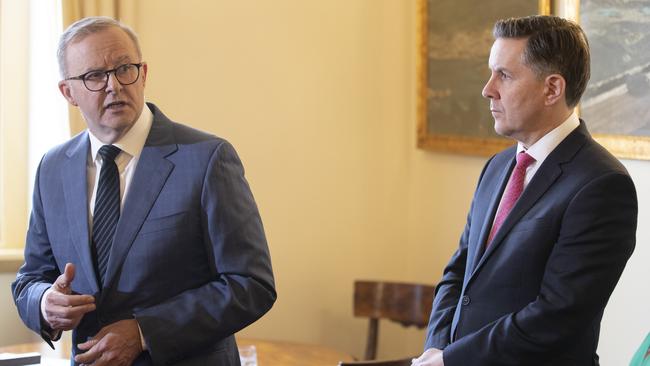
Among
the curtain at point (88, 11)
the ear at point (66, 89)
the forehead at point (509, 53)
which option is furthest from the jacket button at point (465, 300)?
the curtain at point (88, 11)

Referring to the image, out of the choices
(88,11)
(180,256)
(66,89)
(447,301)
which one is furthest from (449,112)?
(180,256)

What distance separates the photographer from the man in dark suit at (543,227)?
229cm

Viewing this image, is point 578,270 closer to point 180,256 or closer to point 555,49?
point 555,49

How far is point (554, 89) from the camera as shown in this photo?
243 cm

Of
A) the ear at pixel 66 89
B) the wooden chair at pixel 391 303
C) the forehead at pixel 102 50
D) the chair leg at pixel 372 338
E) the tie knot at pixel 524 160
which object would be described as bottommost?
the chair leg at pixel 372 338

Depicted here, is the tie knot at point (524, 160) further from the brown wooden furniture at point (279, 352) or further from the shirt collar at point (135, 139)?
the brown wooden furniture at point (279, 352)

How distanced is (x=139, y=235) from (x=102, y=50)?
0.52 meters

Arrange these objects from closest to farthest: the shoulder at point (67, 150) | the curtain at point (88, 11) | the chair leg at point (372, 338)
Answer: the shoulder at point (67, 150)
the curtain at point (88, 11)
the chair leg at point (372, 338)

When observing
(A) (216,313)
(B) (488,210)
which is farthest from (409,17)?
(A) (216,313)

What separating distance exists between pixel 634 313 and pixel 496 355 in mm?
1611

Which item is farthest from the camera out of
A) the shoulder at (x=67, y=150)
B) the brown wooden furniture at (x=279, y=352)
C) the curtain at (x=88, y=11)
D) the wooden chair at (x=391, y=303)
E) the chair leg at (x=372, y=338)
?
the chair leg at (x=372, y=338)

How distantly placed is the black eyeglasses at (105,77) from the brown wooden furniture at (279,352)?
1.55m

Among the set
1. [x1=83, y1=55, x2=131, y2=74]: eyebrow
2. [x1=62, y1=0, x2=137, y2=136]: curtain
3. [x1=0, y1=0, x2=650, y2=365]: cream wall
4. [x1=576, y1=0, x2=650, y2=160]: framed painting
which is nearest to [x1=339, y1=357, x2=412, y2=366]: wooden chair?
[x1=83, y1=55, x2=131, y2=74]: eyebrow

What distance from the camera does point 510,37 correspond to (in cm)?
246
